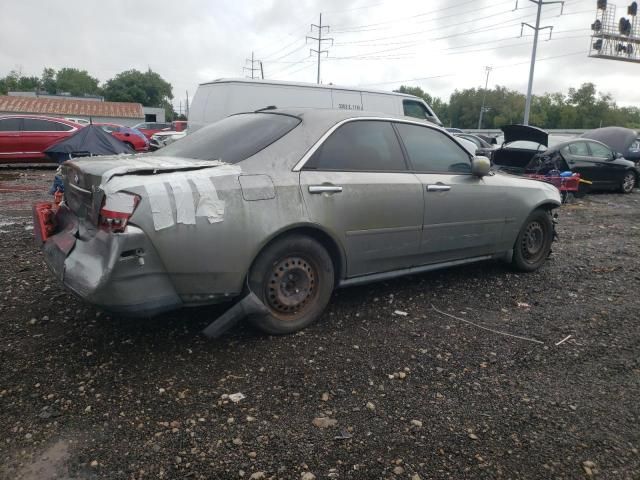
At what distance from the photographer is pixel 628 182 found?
1309cm

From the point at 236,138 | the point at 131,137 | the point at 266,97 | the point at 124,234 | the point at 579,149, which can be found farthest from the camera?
the point at 131,137

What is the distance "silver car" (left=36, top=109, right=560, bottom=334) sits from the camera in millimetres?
2740

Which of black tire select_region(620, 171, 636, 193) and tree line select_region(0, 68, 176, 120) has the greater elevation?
tree line select_region(0, 68, 176, 120)

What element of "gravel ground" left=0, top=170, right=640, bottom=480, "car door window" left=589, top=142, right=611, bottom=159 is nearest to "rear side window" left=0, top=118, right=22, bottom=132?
"gravel ground" left=0, top=170, right=640, bottom=480

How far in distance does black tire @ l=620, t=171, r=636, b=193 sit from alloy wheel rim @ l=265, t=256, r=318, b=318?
41.2ft

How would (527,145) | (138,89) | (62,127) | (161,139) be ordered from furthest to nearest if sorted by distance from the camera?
(138,89)
(161,139)
(62,127)
(527,145)

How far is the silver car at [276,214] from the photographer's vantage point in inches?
108

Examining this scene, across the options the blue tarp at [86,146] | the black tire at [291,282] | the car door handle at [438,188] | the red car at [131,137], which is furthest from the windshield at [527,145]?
the red car at [131,137]

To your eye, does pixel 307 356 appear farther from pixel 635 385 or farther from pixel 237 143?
pixel 635 385

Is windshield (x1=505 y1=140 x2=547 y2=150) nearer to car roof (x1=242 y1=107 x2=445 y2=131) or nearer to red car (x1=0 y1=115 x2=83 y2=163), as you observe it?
car roof (x1=242 y1=107 x2=445 y2=131)

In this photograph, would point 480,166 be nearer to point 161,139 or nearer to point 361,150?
point 361,150

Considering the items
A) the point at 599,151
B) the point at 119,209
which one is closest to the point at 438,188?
the point at 119,209

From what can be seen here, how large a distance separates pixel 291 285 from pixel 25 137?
1329 centimetres

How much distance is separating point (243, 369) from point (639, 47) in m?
32.2
